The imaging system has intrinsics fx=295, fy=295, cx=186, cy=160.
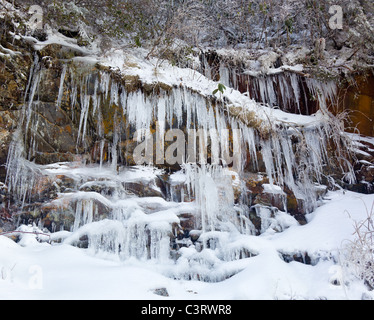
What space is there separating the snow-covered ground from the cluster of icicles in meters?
0.30

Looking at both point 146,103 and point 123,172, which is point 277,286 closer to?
point 123,172

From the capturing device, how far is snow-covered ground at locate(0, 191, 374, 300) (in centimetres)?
337

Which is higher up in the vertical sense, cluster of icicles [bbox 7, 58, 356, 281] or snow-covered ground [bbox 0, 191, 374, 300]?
cluster of icicles [bbox 7, 58, 356, 281]

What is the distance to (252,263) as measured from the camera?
14.6ft

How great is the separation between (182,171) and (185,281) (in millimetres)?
2253

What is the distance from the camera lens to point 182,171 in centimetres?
596

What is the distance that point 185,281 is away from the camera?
4328 millimetres

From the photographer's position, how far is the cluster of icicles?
4816mm

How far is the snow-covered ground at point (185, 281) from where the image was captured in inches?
132

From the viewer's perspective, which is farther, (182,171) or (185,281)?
(182,171)

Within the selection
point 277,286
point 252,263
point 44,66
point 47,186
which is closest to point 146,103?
point 44,66

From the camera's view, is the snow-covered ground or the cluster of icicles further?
the cluster of icicles

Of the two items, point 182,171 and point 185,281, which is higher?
point 182,171

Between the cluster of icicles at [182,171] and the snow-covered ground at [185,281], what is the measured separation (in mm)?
303
